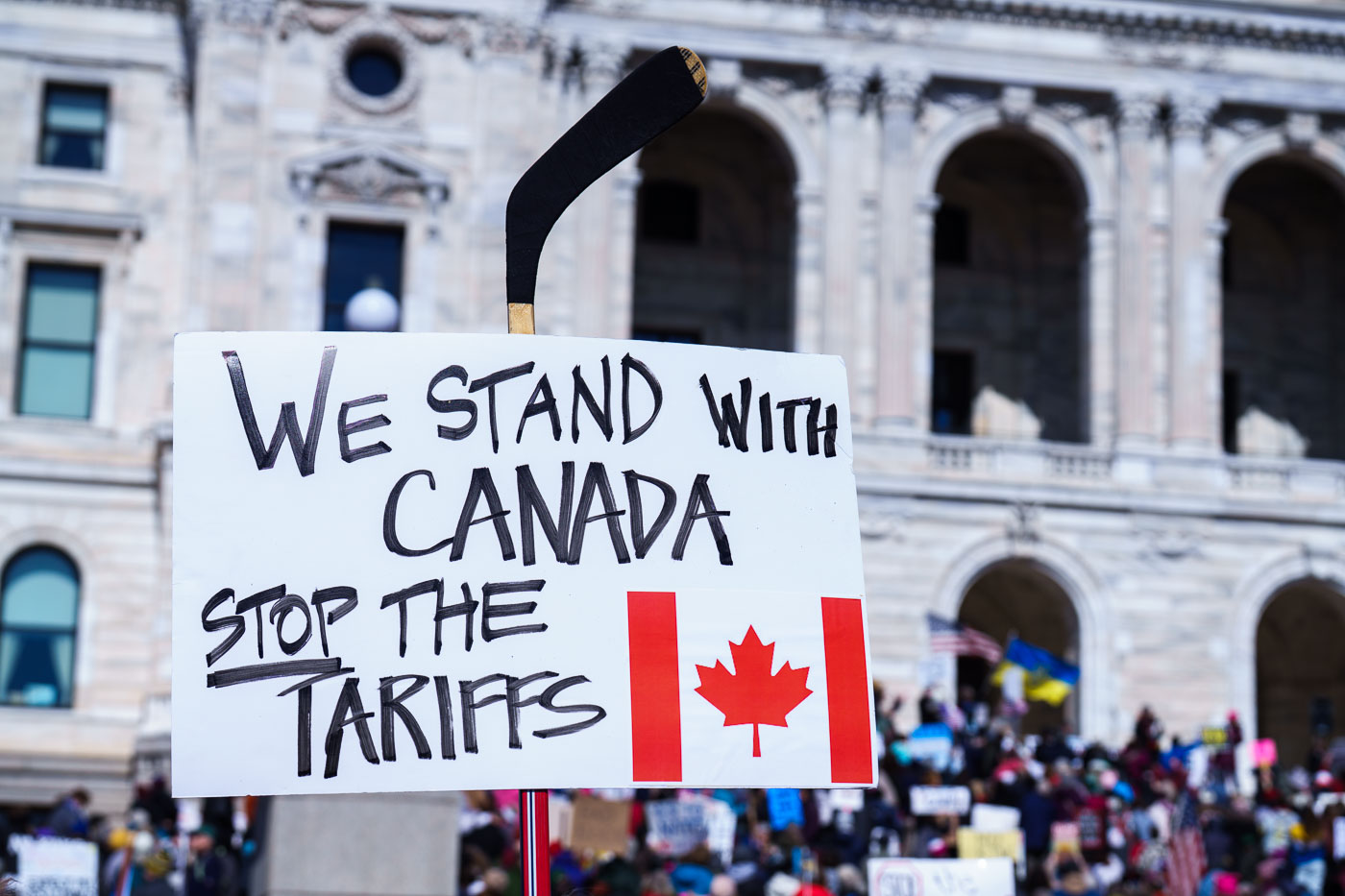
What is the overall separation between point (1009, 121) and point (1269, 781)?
14.3m

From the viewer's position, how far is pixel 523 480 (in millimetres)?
6008

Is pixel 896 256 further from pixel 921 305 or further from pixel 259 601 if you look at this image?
pixel 259 601

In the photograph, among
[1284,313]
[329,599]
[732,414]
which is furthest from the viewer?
[1284,313]

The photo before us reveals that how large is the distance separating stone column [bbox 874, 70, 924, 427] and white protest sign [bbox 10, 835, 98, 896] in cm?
1824

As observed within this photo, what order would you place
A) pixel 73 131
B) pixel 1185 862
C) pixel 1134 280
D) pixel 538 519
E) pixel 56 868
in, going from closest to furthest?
Result: pixel 538 519 < pixel 56 868 < pixel 1185 862 < pixel 73 131 < pixel 1134 280

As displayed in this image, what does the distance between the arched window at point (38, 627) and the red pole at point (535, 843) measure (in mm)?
28704

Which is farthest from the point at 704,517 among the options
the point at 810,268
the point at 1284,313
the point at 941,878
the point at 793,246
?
the point at 1284,313

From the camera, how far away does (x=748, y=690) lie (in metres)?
5.99

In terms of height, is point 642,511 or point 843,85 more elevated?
point 843,85

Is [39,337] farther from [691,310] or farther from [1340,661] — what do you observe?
[1340,661]

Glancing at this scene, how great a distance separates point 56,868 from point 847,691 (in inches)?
525

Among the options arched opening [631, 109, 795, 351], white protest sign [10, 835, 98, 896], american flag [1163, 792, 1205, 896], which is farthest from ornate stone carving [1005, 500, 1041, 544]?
white protest sign [10, 835, 98, 896]

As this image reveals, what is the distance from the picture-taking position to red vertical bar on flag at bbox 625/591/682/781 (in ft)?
19.2

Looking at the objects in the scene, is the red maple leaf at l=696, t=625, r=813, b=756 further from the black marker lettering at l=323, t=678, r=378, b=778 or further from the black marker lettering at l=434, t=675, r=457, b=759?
the black marker lettering at l=323, t=678, r=378, b=778
